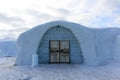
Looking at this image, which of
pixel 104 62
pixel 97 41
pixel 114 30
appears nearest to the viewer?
pixel 104 62

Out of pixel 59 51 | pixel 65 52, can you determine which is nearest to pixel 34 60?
pixel 59 51

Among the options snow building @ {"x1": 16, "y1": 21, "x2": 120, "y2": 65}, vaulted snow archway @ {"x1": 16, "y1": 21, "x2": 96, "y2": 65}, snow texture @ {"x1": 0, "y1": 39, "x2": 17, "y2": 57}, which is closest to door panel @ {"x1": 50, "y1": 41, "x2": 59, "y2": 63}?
snow building @ {"x1": 16, "y1": 21, "x2": 120, "y2": 65}

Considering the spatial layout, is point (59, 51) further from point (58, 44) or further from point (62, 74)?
point (62, 74)

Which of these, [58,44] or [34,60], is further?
[58,44]

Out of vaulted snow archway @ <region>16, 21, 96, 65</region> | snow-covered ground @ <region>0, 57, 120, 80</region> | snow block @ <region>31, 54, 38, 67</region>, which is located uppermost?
vaulted snow archway @ <region>16, 21, 96, 65</region>

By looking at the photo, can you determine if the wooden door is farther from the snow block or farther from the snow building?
the snow block

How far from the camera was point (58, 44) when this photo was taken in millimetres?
16094

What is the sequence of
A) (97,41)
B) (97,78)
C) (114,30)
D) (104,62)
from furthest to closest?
(114,30)
(97,41)
(104,62)
(97,78)

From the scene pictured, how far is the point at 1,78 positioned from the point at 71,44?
7.54 meters

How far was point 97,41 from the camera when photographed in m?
16.5

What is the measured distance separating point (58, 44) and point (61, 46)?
315mm

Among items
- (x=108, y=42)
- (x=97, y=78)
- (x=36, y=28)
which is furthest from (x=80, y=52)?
(x=97, y=78)

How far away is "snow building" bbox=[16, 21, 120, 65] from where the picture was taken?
1548 cm

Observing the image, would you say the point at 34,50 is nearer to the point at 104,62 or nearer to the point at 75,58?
the point at 75,58
